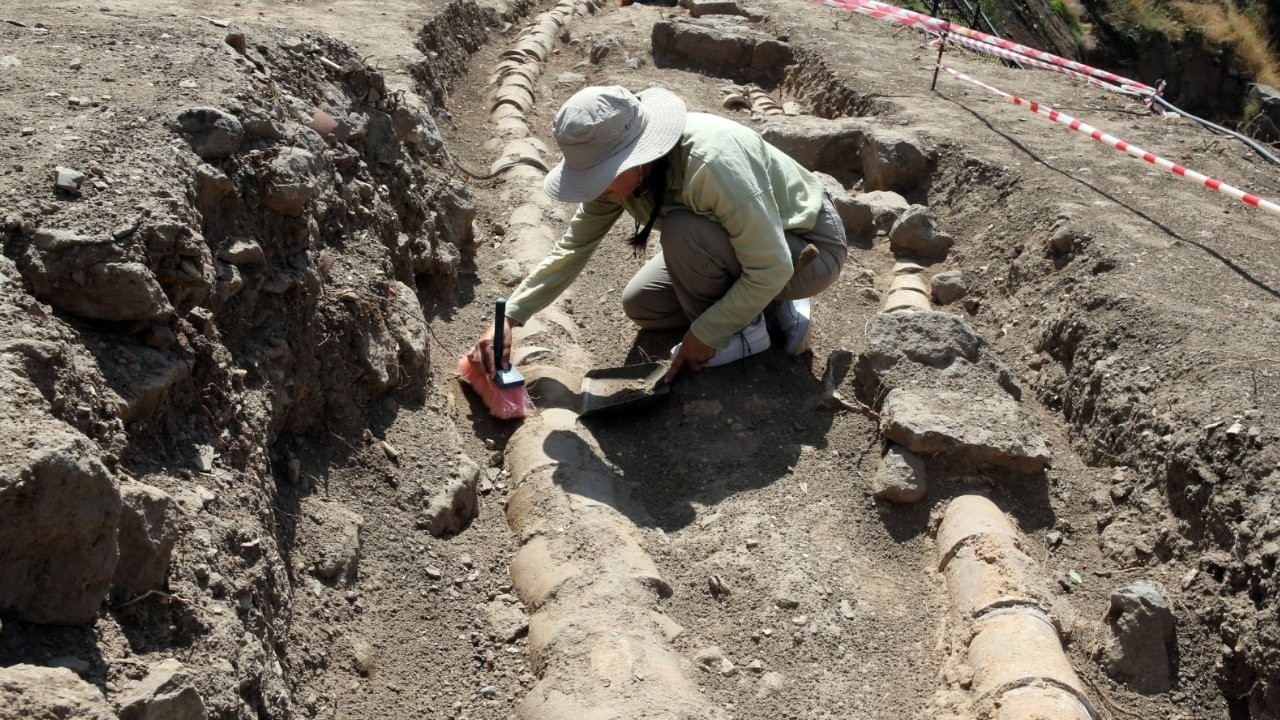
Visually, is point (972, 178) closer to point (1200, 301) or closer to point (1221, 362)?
point (1200, 301)

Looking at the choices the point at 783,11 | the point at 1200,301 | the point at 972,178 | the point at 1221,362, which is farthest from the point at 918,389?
the point at 783,11

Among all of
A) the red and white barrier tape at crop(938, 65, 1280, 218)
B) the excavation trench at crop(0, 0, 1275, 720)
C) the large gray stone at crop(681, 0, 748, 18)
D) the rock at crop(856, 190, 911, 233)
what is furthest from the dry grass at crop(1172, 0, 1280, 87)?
the excavation trench at crop(0, 0, 1275, 720)

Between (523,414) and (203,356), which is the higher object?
(203,356)

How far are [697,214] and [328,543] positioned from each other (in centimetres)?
160

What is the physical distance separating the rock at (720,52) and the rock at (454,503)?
5.43 meters

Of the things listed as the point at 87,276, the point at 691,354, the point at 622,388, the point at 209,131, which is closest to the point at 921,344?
the point at 691,354

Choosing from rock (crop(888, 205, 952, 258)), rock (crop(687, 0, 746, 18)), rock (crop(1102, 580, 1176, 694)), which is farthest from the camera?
rock (crop(687, 0, 746, 18))

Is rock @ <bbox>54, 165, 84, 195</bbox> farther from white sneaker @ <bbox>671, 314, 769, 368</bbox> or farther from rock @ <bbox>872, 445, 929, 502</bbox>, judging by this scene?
rock @ <bbox>872, 445, 929, 502</bbox>

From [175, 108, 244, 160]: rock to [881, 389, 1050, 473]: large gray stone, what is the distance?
7.30ft

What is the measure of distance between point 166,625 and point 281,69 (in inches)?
98.7

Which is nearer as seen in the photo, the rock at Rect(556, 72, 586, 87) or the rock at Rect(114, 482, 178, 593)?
the rock at Rect(114, 482, 178, 593)

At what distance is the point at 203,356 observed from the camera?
2857 millimetres

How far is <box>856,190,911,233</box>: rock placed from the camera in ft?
18.6

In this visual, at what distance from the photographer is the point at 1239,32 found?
61.8 ft
